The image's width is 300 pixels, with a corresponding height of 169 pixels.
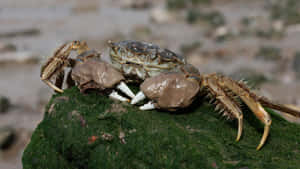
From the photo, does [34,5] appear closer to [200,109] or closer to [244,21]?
[244,21]

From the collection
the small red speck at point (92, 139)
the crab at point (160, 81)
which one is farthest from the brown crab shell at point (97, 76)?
the small red speck at point (92, 139)

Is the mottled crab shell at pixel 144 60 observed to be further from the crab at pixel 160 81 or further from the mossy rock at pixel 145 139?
the mossy rock at pixel 145 139

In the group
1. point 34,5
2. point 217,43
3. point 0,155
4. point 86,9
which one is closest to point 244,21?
point 217,43

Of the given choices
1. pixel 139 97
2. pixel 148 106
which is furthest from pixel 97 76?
pixel 148 106

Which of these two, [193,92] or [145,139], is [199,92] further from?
[145,139]

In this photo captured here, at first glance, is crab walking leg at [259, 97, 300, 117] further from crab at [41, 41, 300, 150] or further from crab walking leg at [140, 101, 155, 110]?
crab walking leg at [140, 101, 155, 110]

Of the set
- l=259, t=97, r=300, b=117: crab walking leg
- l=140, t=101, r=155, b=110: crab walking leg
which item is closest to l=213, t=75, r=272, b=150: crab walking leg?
l=259, t=97, r=300, b=117: crab walking leg
